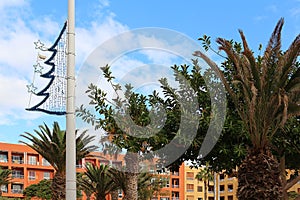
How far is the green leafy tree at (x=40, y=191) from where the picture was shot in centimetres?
6309

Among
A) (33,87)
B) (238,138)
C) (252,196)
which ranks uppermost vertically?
(33,87)

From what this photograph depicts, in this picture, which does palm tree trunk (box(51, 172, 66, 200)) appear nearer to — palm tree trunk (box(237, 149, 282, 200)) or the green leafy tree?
palm tree trunk (box(237, 149, 282, 200))

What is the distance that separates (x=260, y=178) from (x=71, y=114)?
17.5 feet

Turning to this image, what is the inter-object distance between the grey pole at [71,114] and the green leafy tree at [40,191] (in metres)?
54.7

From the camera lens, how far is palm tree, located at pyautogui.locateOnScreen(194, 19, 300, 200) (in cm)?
1207

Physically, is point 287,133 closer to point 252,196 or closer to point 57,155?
point 252,196

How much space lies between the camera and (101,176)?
35375 millimetres

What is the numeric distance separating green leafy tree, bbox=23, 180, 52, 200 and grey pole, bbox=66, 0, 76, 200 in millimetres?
54651

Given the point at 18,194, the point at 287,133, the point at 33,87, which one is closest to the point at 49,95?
the point at 33,87

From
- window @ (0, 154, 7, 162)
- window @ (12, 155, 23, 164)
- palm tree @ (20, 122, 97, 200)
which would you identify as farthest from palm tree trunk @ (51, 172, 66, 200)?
window @ (12, 155, 23, 164)

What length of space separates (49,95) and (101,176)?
86.0ft

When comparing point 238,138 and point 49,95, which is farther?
point 238,138

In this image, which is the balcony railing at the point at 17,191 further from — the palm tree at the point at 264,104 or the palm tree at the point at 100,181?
the palm tree at the point at 264,104

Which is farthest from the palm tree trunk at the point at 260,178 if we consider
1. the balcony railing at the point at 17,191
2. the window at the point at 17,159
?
the window at the point at 17,159
